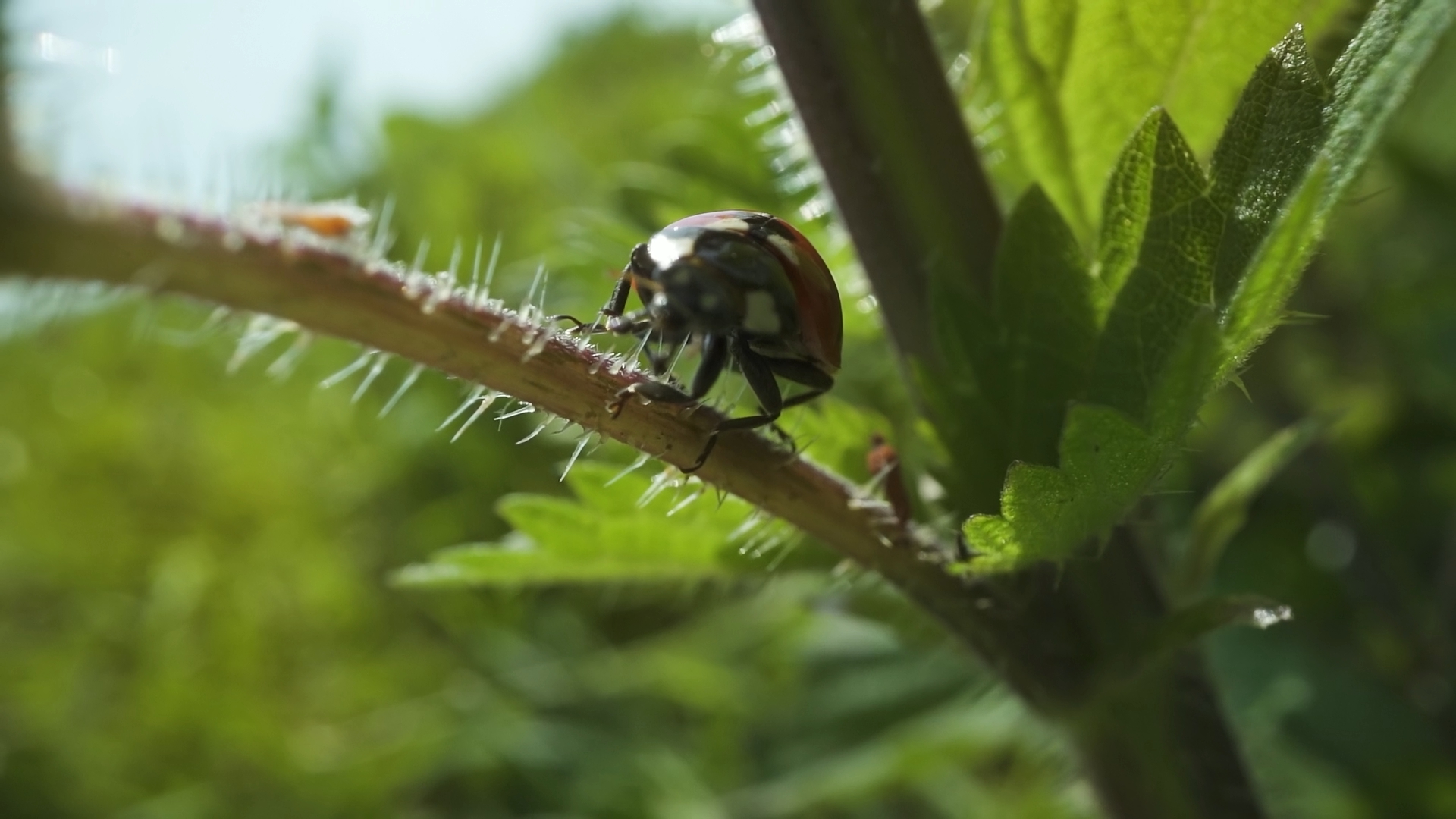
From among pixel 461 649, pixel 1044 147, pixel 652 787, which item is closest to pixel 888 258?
pixel 1044 147

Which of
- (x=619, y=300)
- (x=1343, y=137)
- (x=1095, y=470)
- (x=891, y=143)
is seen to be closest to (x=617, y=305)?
(x=619, y=300)

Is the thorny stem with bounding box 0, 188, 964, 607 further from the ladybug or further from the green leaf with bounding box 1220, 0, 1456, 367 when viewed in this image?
the green leaf with bounding box 1220, 0, 1456, 367

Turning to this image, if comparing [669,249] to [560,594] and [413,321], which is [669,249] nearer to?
[413,321]

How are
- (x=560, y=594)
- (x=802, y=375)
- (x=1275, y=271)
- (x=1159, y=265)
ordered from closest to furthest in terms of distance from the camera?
(x=1275, y=271) → (x=1159, y=265) → (x=802, y=375) → (x=560, y=594)

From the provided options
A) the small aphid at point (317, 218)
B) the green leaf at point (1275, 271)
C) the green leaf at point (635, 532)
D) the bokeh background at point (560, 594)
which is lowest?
the bokeh background at point (560, 594)

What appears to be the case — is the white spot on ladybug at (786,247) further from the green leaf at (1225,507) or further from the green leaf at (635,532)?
the green leaf at (1225,507)

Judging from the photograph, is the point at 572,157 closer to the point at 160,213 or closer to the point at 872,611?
the point at 872,611

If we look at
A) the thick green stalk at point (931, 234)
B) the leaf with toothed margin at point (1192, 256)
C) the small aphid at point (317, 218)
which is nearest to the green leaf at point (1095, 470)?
the leaf with toothed margin at point (1192, 256)
